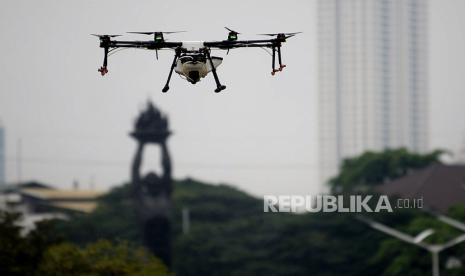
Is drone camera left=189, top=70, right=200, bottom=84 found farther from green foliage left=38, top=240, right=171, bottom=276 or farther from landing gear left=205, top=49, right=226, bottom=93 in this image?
green foliage left=38, top=240, right=171, bottom=276

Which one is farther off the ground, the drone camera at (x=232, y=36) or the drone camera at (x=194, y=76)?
the drone camera at (x=232, y=36)

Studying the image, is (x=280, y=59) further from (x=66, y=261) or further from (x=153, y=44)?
(x=66, y=261)

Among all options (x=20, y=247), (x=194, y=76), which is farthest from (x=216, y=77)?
(x=20, y=247)

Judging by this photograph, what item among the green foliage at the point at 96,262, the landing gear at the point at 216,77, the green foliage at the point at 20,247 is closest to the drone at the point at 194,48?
the landing gear at the point at 216,77

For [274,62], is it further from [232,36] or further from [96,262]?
[96,262]

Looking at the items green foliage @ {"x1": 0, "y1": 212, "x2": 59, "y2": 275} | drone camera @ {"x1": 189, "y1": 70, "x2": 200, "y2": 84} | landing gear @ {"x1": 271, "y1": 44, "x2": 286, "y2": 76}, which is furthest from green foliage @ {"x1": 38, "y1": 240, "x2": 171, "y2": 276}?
drone camera @ {"x1": 189, "y1": 70, "x2": 200, "y2": 84}

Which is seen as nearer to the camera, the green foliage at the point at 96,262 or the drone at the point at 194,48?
the drone at the point at 194,48

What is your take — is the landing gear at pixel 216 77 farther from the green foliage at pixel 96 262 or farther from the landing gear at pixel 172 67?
the green foliage at pixel 96 262

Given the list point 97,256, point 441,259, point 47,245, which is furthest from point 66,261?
point 441,259
